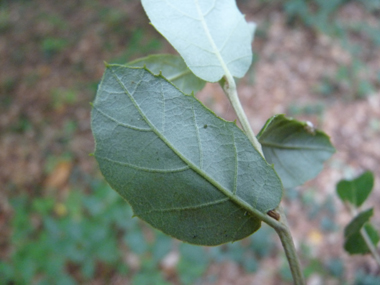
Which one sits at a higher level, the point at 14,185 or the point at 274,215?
the point at 274,215

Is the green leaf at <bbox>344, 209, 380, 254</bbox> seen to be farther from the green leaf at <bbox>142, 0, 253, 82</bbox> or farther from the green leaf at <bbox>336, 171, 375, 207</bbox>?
the green leaf at <bbox>142, 0, 253, 82</bbox>

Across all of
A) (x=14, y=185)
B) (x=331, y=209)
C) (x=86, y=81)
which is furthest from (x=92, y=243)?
(x=86, y=81)

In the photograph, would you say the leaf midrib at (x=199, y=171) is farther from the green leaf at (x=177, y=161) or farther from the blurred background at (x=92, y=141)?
the blurred background at (x=92, y=141)

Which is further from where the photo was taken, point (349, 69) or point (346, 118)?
point (349, 69)

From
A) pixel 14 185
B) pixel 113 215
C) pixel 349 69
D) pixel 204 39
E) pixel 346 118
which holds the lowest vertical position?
pixel 14 185

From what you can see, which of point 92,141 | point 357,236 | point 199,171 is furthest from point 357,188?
point 92,141

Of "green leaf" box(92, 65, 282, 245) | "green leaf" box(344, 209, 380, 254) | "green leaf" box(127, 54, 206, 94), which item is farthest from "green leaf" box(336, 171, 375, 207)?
"green leaf" box(127, 54, 206, 94)

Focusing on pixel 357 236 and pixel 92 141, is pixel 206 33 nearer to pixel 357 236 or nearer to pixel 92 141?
pixel 357 236

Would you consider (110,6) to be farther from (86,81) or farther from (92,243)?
(92,243)
